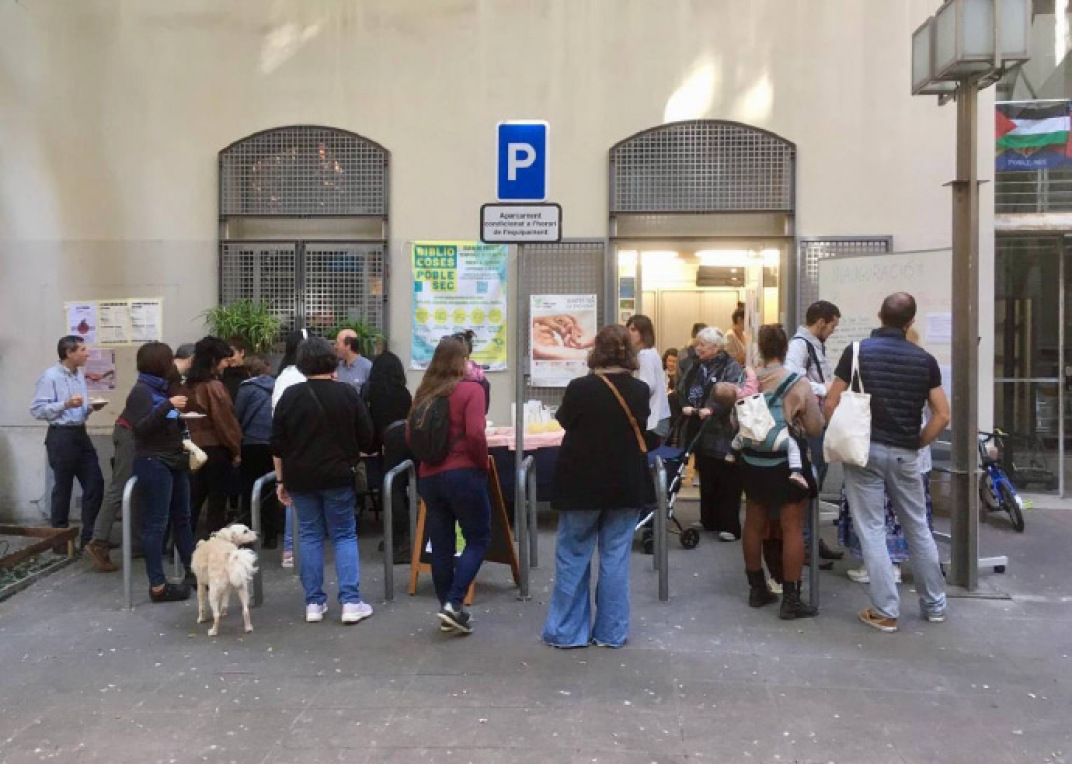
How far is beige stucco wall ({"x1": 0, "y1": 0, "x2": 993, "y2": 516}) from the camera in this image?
28.9 ft

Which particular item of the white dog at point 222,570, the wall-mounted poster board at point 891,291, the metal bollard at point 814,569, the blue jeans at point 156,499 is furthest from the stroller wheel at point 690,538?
the blue jeans at point 156,499

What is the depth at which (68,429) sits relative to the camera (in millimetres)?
7574

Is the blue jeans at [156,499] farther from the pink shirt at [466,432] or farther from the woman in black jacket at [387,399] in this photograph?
the pink shirt at [466,432]

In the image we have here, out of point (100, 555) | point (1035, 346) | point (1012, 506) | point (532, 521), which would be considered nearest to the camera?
point (532, 521)

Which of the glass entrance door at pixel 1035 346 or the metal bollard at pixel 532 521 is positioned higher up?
the glass entrance door at pixel 1035 346

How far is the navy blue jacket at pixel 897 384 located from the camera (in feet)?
18.0

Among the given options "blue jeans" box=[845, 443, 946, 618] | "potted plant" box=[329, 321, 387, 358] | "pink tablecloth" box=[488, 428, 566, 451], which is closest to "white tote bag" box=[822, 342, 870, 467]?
"blue jeans" box=[845, 443, 946, 618]

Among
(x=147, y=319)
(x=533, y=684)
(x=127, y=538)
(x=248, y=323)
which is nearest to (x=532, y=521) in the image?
(x=533, y=684)

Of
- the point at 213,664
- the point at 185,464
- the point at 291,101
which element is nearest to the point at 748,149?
the point at 291,101

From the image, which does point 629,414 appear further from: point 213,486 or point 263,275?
point 263,275

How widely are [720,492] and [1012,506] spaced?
248 cm

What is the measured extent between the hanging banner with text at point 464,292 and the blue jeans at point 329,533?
139 inches

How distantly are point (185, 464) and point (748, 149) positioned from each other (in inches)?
229

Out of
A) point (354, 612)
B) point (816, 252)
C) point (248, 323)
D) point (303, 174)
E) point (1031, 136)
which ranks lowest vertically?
point (354, 612)
